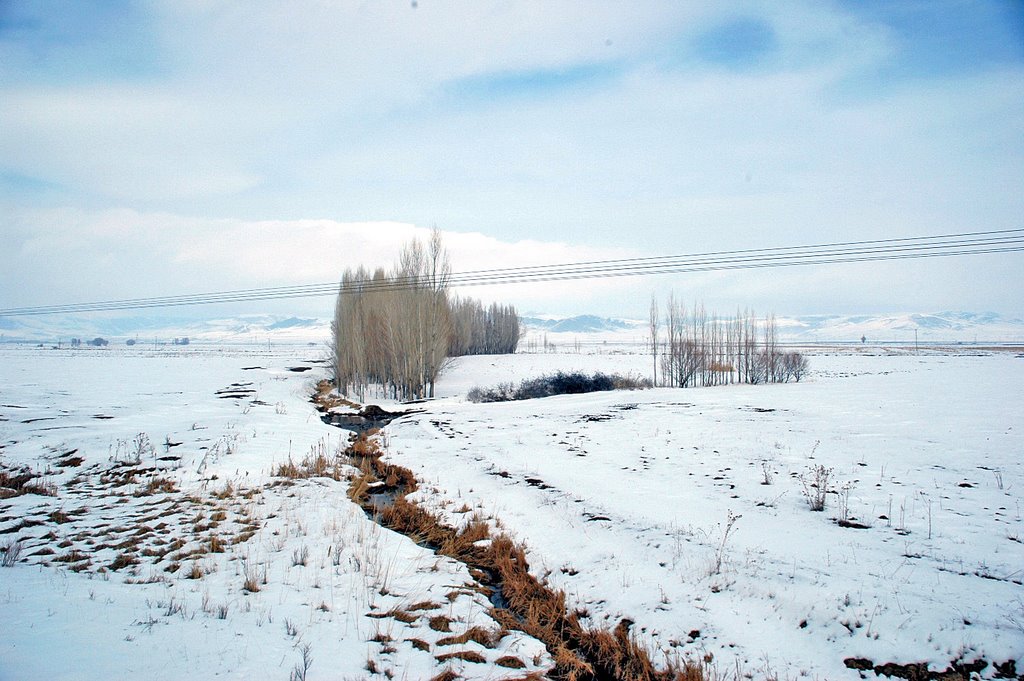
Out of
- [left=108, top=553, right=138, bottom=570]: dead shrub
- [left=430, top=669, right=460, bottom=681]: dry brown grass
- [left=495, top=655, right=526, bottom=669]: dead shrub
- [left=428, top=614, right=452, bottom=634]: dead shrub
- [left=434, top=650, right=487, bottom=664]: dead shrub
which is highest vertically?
[left=108, top=553, right=138, bottom=570]: dead shrub

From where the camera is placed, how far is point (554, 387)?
31531mm

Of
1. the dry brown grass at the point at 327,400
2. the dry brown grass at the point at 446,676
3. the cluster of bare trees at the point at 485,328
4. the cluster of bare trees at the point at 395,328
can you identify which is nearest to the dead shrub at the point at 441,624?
the dry brown grass at the point at 446,676

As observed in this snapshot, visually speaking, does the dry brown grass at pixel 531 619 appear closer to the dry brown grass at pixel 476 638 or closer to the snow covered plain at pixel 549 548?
the dry brown grass at pixel 476 638

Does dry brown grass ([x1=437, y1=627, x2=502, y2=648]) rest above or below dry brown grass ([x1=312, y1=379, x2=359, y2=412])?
above

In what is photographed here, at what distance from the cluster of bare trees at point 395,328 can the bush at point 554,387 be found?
552 centimetres

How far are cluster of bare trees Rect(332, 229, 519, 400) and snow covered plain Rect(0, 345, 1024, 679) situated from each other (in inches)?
743

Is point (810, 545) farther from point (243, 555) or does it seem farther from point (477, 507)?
point (243, 555)

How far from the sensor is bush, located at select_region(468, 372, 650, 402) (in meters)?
31.2

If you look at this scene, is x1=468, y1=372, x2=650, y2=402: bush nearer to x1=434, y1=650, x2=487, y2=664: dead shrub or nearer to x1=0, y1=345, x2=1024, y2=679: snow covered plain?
x1=0, y1=345, x2=1024, y2=679: snow covered plain

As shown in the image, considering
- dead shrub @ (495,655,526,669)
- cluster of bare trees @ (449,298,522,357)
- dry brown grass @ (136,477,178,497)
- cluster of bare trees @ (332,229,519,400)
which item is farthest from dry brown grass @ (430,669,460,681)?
cluster of bare trees @ (449,298,522,357)

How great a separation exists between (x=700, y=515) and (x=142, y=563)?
844 centimetres

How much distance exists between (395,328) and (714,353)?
23.9 metres

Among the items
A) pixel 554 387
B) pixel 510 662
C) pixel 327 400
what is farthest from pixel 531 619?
pixel 327 400

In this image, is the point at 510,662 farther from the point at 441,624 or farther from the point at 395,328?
the point at 395,328
